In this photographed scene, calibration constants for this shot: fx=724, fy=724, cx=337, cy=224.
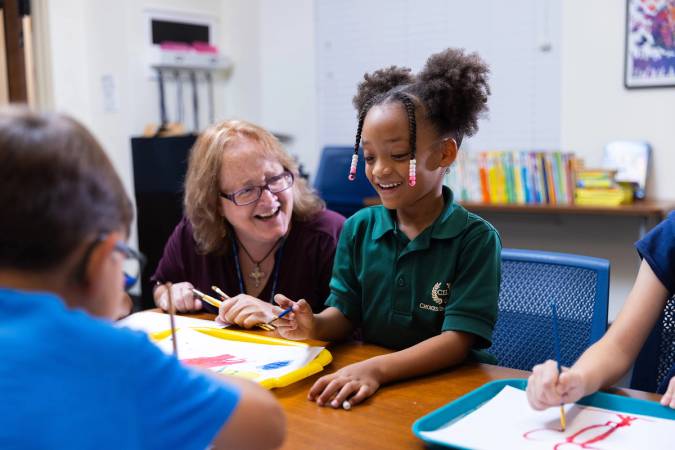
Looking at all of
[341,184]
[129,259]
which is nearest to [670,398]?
[129,259]

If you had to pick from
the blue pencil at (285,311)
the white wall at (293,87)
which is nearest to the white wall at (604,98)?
the white wall at (293,87)

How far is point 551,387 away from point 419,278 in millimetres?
470

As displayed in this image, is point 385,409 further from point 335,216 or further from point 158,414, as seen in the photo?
point 335,216

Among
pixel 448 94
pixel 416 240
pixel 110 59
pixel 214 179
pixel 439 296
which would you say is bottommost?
pixel 439 296

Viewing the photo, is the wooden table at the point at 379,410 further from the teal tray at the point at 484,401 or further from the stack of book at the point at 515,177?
the stack of book at the point at 515,177

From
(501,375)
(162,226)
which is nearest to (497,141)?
(162,226)

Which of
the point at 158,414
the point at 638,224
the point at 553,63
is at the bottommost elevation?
the point at 638,224

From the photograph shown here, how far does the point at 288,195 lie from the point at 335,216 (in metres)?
0.17

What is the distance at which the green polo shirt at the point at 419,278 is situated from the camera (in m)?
1.38

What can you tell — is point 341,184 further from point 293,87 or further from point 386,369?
point 386,369

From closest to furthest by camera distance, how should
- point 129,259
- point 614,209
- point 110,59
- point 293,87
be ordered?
point 129,259 → point 614,209 → point 110,59 → point 293,87

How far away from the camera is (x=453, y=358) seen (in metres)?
1.30

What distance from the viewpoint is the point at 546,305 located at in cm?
167

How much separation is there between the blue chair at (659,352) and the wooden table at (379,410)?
0.29 m
